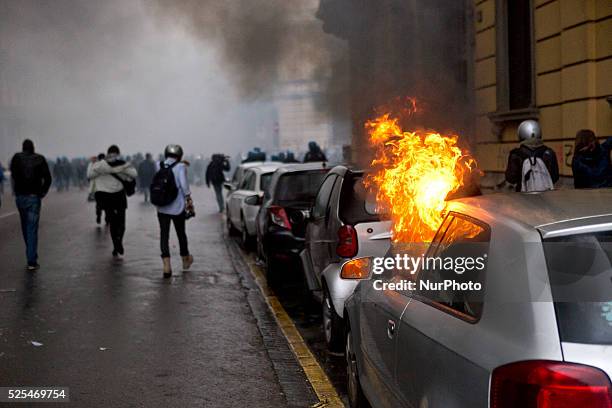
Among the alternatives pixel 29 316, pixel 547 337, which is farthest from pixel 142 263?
pixel 547 337

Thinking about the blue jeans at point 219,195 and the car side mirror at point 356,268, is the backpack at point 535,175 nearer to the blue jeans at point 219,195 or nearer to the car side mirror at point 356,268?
the car side mirror at point 356,268

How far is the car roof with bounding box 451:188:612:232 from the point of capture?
3.02 meters

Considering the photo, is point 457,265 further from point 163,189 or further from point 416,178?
point 163,189

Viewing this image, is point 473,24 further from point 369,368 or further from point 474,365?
point 474,365

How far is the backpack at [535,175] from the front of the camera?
8.32 m

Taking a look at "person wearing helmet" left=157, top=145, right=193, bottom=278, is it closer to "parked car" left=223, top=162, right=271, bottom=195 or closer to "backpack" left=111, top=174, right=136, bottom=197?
"backpack" left=111, top=174, right=136, bottom=197

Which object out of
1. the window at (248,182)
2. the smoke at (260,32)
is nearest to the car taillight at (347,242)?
the window at (248,182)

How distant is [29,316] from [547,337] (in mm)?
6589

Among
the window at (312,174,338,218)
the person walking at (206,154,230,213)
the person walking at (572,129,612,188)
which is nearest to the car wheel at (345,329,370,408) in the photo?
the window at (312,174,338,218)

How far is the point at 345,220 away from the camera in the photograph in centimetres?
707

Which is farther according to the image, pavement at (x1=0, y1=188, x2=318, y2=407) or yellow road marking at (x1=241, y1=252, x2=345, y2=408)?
pavement at (x1=0, y1=188, x2=318, y2=407)

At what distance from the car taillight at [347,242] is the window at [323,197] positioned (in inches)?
30.9

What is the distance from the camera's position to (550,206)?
3.33m

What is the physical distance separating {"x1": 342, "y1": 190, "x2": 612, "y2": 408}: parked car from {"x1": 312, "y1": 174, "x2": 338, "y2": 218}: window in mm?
3869
